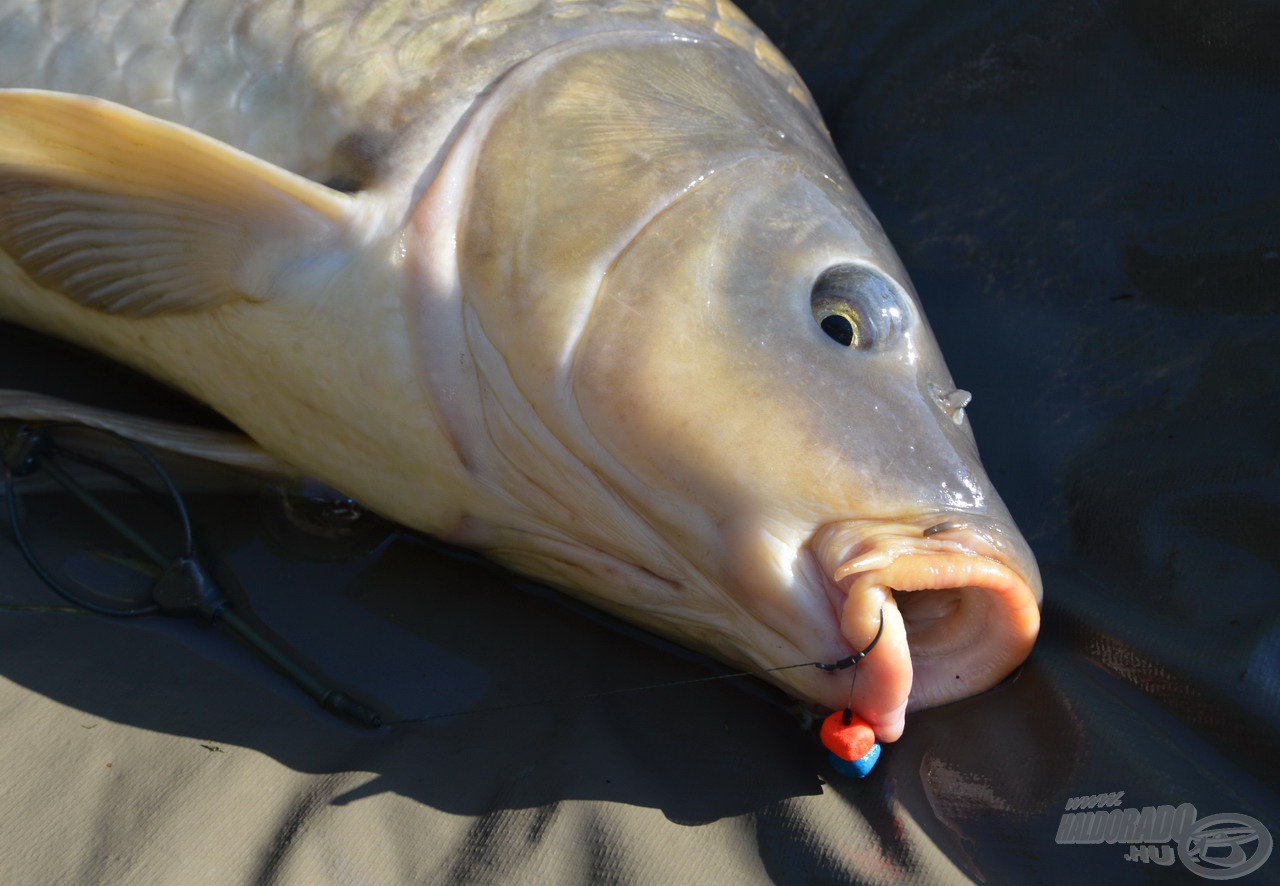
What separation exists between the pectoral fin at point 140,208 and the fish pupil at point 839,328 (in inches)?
28.6

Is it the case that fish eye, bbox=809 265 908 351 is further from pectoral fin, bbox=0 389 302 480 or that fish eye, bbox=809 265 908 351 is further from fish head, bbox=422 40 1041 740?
pectoral fin, bbox=0 389 302 480

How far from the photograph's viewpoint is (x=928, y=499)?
1.50 metres

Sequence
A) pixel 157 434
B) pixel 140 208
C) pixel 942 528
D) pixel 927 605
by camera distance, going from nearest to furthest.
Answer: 1. pixel 942 528
2. pixel 927 605
3. pixel 140 208
4. pixel 157 434

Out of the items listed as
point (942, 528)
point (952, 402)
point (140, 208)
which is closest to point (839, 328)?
point (952, 402)

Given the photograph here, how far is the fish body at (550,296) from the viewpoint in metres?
1.51

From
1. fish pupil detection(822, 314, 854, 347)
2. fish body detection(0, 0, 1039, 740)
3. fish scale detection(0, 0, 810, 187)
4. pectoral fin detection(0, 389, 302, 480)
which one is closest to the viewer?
fish body detection(0, 0, 1039, 740)

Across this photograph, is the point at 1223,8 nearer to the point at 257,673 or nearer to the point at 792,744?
the point at 792,744

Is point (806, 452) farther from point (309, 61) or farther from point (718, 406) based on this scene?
point (309, 61)

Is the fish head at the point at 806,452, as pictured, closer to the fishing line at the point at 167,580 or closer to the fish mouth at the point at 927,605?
the fish mouth at the point at 927,605

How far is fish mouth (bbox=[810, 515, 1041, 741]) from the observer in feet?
4.58

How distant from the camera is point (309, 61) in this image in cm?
178

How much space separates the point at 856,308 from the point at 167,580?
113cm

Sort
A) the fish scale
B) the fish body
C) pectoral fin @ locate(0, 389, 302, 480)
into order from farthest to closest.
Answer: pectoral fin @ locate(0, 389, 302, 480)
the fish scale
the fish body

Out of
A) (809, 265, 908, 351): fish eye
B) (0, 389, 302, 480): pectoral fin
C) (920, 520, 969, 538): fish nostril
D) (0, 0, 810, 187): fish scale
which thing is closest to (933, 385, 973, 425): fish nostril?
(809, 265, 908, 351): fish eye
